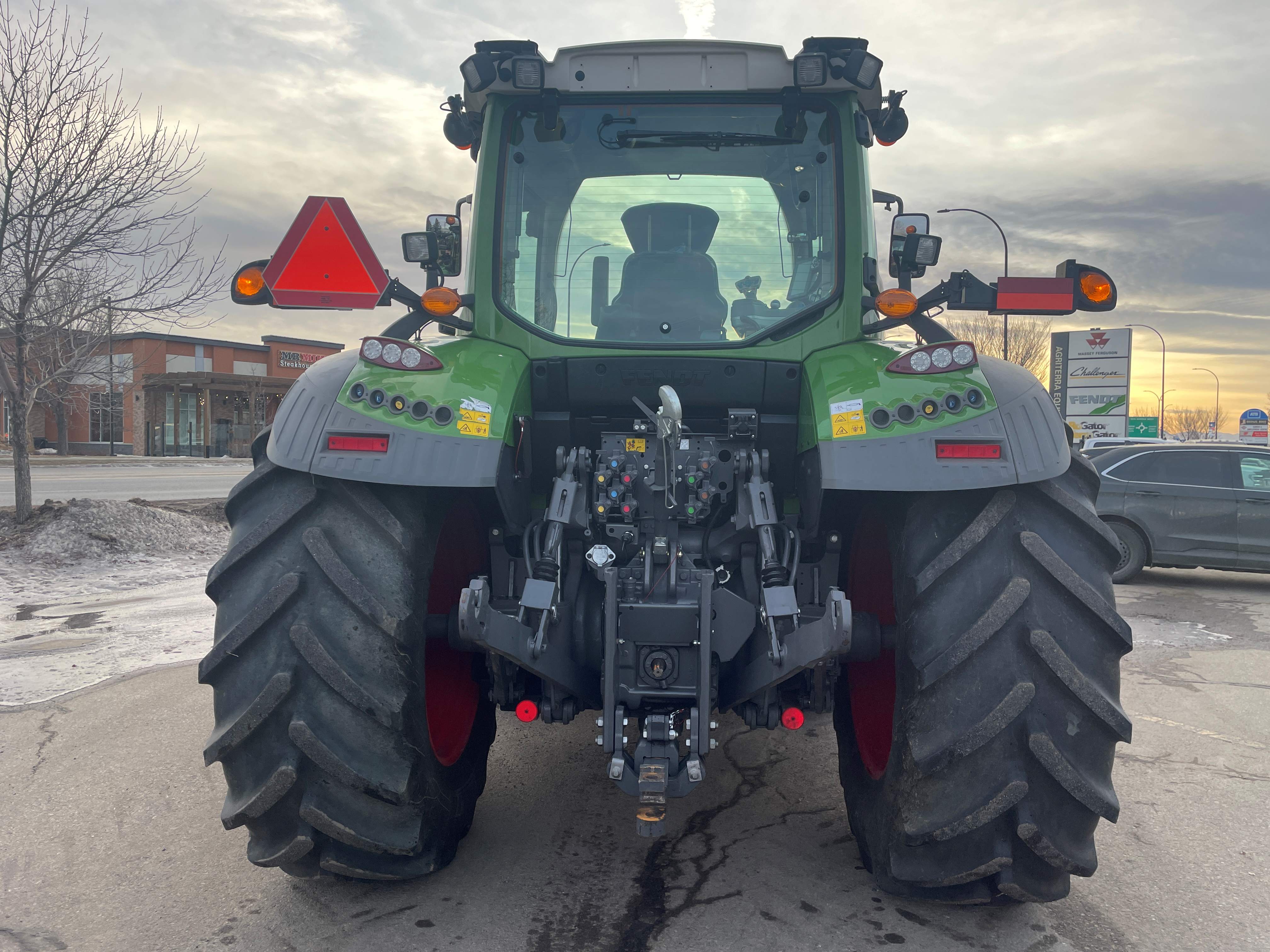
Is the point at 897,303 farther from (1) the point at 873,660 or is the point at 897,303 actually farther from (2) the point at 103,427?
(2) the point at 103,427

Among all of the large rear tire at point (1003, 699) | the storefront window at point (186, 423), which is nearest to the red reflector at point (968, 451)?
the large rear tire at point (1003, 699)

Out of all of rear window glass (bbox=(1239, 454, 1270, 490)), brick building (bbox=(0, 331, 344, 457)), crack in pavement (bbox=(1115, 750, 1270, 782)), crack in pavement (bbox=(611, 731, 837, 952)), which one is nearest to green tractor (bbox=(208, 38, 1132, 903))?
crack in pavement (bbox=(611, 731, 837, 952))

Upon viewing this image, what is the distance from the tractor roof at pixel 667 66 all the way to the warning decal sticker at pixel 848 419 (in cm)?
133

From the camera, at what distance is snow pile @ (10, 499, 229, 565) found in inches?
375

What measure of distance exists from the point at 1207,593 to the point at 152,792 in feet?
35.3

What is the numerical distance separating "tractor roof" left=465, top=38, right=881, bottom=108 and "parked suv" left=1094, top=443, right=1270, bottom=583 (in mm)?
8823

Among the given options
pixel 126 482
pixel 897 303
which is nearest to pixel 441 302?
pixel 897 303

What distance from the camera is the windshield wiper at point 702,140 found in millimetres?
3506

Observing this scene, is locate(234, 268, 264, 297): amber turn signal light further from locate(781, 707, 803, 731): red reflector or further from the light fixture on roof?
locate(781, 707, 803, 731): red reflector

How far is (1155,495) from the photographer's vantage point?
1091cm

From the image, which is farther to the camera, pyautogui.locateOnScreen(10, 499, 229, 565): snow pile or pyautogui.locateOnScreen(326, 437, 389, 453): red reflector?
pyautogui.locateOnScreen(10, 499, 229, 565): snow pile

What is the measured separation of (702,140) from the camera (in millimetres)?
3520

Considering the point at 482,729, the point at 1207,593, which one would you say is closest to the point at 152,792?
the point at 482,729

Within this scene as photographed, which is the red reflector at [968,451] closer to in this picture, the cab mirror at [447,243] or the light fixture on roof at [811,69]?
the light fixture on roof at [811,69]
